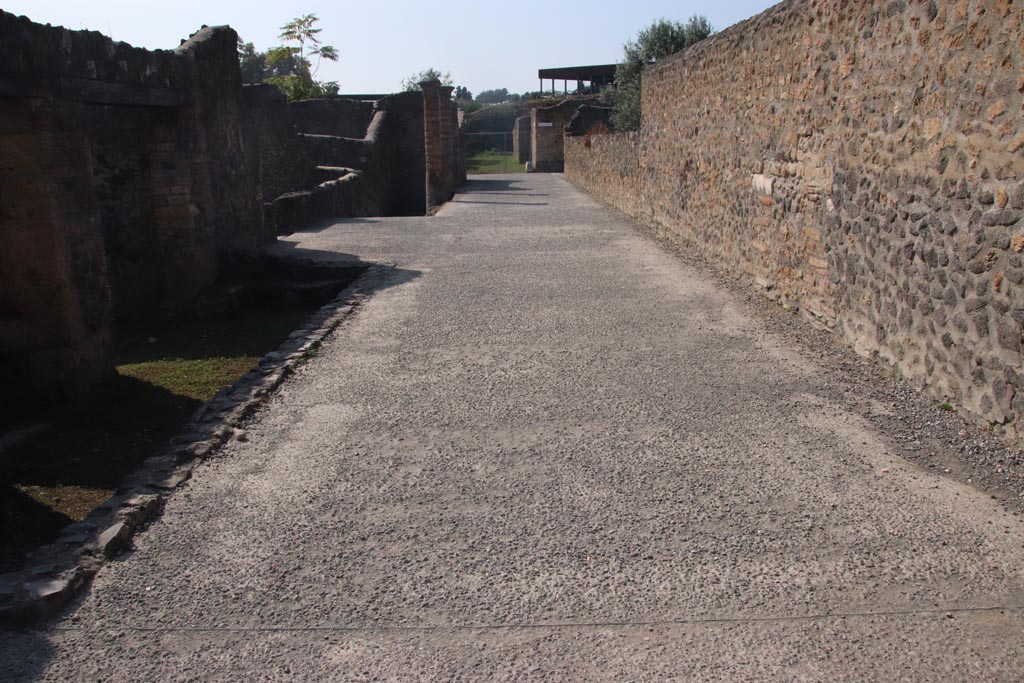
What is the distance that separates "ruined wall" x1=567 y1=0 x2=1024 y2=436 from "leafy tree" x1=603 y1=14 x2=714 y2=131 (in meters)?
21.4

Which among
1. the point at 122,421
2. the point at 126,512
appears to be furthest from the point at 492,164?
the point at 126,512

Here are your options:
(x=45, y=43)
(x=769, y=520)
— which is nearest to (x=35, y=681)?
(x=769, y=520)

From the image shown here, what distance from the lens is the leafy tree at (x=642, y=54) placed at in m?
30.8

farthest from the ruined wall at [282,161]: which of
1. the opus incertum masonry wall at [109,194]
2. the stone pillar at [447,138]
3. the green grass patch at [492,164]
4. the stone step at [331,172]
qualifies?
the green grass patch at [492,164]

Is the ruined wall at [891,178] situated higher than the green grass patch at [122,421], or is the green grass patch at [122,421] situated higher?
the ruined wall at [891,178]

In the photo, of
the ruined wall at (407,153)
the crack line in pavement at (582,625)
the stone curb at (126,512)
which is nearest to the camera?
the crack line in pavement at (582,625)

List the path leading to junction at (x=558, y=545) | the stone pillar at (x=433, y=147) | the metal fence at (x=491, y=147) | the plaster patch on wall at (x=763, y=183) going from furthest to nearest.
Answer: the metal fence at (x=491, y=147)
the stone pillar at (x=433, y=147)
the plaster patch on wall at (x=763, y=183)
the path leading to junction at (x=558, y=545)

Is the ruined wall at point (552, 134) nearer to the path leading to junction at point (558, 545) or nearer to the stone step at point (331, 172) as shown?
the stone step at point (331, 172)

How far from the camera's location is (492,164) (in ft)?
143

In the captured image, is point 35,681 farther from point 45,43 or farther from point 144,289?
point 144,289

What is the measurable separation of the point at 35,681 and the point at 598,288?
7054 millimetres

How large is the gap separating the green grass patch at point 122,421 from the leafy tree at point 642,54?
23734 millimetres

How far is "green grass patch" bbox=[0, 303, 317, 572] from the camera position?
4551 millimetres

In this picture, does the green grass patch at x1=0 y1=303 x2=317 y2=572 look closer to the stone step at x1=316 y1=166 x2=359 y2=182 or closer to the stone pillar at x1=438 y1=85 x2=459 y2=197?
the stone step at x1=316 y1=166 x2=359 y2=182
